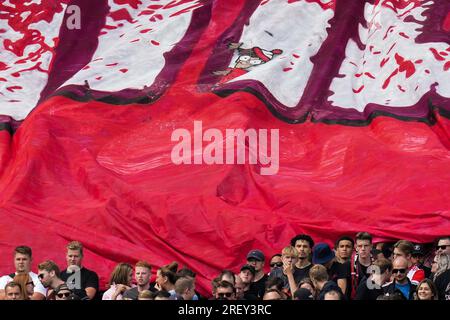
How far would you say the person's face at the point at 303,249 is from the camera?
10.3 meters

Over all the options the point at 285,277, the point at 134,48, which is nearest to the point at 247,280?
the point at 285,277

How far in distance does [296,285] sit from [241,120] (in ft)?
10.0

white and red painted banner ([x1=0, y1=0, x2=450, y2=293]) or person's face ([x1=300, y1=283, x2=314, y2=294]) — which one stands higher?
white and red painted banner ([x1=0, y1=0, x2=450, y2=293])

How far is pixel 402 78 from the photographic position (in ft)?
44.1

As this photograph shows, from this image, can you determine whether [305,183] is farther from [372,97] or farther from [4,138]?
[4,138]

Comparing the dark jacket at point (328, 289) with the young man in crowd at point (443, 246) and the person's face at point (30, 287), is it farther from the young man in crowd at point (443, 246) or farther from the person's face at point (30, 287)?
the person's face at point (30, 287)

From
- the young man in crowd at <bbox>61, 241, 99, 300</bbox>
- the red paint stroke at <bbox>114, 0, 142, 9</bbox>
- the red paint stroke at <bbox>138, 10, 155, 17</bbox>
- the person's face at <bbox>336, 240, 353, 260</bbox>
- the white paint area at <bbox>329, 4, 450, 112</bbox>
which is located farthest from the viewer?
the red paint stroke at <bbox>114, 0, 142, 9</bbox>

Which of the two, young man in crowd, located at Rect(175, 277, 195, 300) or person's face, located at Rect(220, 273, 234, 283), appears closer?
young man in crowd, located at Rect(175, 277, 195, 300)

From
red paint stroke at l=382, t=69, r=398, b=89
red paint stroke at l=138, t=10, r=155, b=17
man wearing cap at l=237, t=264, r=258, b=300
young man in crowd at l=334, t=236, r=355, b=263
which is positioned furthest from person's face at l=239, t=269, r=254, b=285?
red paint stroke at l=138, t=10, r=155, b=17

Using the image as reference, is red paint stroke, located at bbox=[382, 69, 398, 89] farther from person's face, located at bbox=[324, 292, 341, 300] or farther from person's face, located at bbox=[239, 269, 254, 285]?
person's face, located at bbox=[324, 292, 341, 300]

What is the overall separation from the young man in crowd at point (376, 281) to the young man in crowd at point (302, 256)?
0.45 metres

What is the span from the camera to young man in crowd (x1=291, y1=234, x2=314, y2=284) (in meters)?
10.2

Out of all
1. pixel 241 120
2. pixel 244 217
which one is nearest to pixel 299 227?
pixel 244 217

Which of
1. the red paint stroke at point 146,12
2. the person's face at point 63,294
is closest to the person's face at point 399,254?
the person's face at point 63,294
